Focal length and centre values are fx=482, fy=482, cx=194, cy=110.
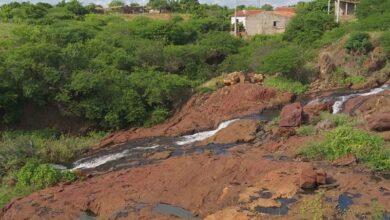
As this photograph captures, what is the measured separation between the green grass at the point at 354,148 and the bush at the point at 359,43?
17.8 m

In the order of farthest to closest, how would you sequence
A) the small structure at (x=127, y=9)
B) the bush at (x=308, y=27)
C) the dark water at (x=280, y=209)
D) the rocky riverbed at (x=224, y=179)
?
the small structure at (x=127, y=9)
the bush at (x=308, y=27)
the rocky riverbed at (x=224, y=179)
the dark water at (x=280, y=209)

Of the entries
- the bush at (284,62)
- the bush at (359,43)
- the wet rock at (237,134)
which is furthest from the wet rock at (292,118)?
the bush at (359,43)

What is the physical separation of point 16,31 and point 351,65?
25.4 meters

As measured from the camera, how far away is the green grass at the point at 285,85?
3358 centimetres

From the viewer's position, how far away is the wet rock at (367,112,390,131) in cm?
2162

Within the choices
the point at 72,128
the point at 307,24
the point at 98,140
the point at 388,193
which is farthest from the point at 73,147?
the point at 307,24

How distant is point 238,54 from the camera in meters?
42.1

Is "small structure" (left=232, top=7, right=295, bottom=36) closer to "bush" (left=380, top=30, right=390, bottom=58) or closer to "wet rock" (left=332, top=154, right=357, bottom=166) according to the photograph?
"bush" (left=380, top=30, right=390, bottom=58)

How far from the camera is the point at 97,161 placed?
24.6 metres

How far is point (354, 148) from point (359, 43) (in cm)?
1925

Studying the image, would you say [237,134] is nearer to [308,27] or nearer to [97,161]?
[97,161]

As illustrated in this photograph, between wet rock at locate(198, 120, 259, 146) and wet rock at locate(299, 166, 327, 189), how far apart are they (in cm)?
701

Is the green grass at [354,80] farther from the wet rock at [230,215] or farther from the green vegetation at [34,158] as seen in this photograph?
the wet rock at [230,215]

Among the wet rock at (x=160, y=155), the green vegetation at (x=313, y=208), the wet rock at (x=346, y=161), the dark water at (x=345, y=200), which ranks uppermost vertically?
the wet rock at (x=346, y=161)
